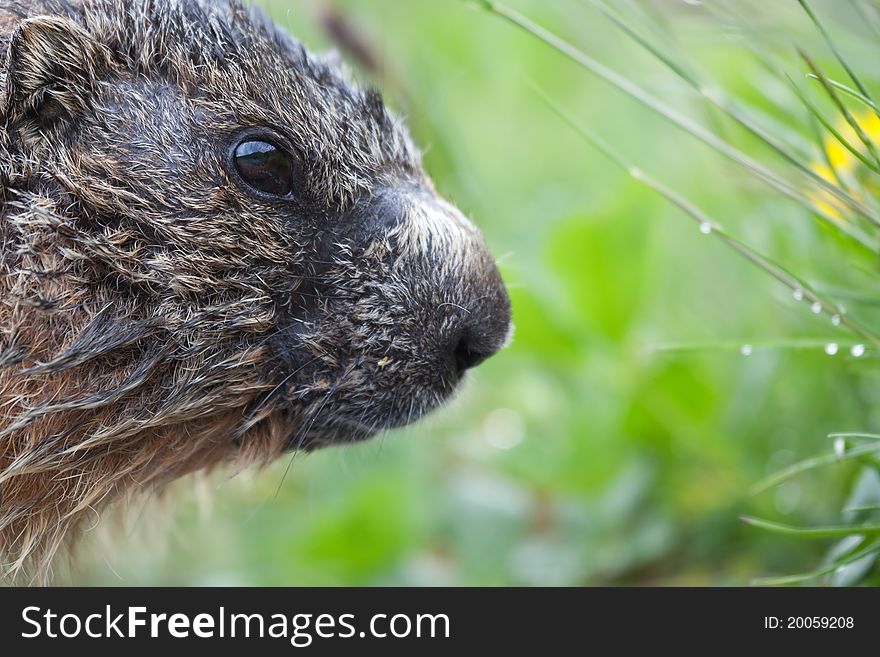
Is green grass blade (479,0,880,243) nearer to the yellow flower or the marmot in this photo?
the yellow flower

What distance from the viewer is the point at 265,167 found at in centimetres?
250

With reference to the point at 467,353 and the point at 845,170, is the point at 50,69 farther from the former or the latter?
the point at 845,170

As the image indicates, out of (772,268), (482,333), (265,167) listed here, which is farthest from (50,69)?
(772,268)

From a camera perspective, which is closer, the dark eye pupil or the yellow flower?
the dark eye pupil

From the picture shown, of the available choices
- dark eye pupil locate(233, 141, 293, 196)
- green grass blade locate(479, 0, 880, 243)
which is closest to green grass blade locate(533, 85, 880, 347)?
green grass blade locate(479, 0, 880, 243)

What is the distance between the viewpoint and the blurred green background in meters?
3.34

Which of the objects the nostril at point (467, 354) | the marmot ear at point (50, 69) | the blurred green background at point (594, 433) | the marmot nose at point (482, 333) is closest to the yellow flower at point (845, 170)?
the blurred green background at point (594, 433)

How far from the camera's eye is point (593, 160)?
611 cm

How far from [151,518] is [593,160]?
3.89 metres

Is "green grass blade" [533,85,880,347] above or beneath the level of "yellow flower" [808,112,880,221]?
beneath

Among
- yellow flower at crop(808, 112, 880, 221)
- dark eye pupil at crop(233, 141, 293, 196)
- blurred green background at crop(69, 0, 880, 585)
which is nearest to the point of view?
dark eye pupil at crop(233, 141, 293, 196)

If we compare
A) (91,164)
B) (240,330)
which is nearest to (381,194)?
(240,330)

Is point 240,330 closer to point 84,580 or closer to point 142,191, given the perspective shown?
point 142,191
